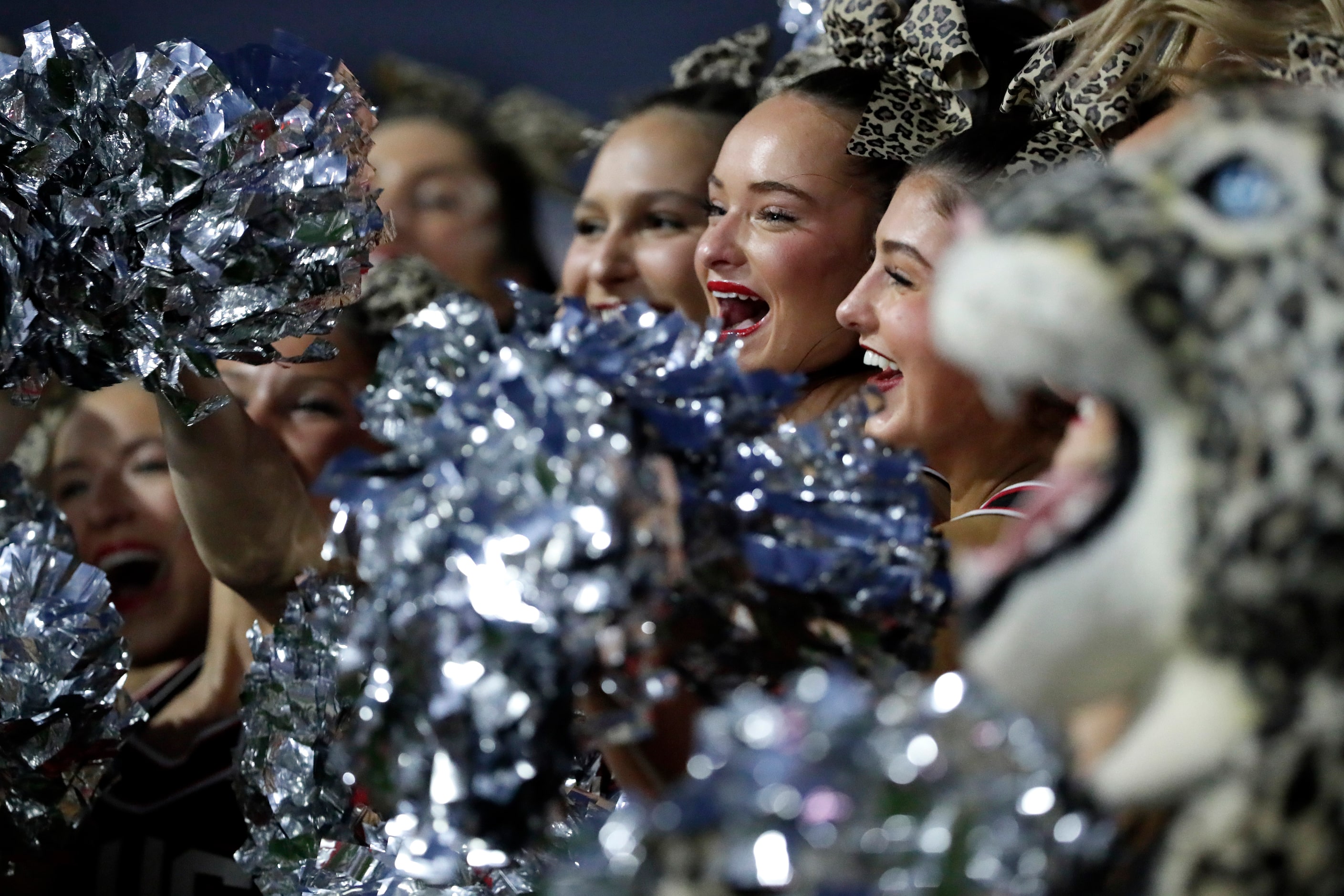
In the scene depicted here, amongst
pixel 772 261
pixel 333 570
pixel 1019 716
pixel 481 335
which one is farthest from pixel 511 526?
pixel 772 261

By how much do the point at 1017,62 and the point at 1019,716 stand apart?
38.9 inches

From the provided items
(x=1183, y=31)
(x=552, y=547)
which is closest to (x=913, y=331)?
(x=1183, y=31)

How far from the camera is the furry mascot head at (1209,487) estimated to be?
1.76 ft

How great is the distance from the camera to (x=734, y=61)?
81.3 inches

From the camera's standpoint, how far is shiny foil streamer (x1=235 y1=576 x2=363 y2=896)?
4.03ft

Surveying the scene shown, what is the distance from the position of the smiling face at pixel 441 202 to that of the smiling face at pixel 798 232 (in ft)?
4.06

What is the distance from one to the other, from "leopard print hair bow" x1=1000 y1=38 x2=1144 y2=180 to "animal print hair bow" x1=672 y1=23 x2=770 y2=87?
29.6 inches

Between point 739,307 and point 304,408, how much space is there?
2.15 ft

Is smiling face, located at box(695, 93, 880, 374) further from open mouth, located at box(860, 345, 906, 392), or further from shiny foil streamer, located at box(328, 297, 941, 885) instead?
shiny foil streamer, located at box(328, 297, 941, 885)

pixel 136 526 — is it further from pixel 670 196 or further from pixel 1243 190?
pixel 1243 190

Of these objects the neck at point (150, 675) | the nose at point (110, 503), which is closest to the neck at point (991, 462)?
the neck at point (150, 675)

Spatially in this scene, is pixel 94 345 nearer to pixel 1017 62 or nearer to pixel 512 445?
pixel 512 445

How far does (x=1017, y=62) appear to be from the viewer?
4.75 ft

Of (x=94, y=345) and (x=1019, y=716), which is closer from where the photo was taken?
(x=1019, y=716)
